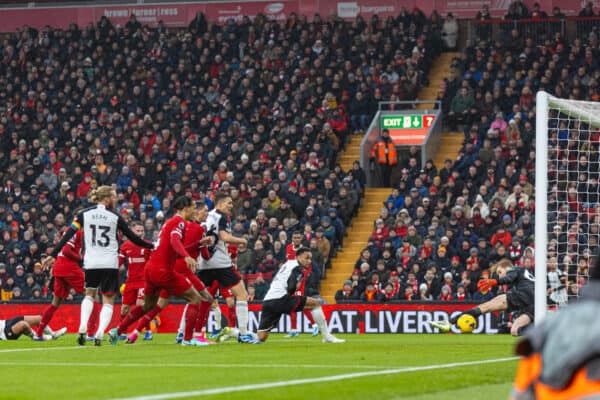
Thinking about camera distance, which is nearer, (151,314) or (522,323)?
(151,314)

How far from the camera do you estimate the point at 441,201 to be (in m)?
27.8

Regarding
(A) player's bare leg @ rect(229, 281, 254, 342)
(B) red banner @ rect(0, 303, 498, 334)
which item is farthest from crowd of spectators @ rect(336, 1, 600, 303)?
(A) player's bare leg @ rect(229, 281, 254, 342)

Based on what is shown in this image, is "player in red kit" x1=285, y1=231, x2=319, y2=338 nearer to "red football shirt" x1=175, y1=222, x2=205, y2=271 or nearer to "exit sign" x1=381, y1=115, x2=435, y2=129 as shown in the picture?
"red football shirt" x1=175, y1=222, x2=205, y2=271

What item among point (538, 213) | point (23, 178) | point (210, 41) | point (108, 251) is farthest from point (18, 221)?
point (538, 213)

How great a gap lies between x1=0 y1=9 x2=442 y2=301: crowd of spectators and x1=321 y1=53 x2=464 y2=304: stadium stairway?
0.52 m

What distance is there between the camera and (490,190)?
90.5ft

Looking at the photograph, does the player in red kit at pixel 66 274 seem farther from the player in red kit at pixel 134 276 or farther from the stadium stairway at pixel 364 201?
the stadium stairway at pixel 364 201

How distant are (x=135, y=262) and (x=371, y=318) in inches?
259

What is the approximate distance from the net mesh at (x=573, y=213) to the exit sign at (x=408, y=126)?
6.28 metres

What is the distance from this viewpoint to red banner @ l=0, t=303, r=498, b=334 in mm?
24369

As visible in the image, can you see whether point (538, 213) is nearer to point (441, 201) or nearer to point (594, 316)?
point (594, 316)

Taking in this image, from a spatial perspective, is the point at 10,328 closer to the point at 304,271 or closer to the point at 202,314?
the point at 202,314

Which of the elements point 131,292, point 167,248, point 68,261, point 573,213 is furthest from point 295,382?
point 573,213

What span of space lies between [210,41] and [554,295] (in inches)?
878
